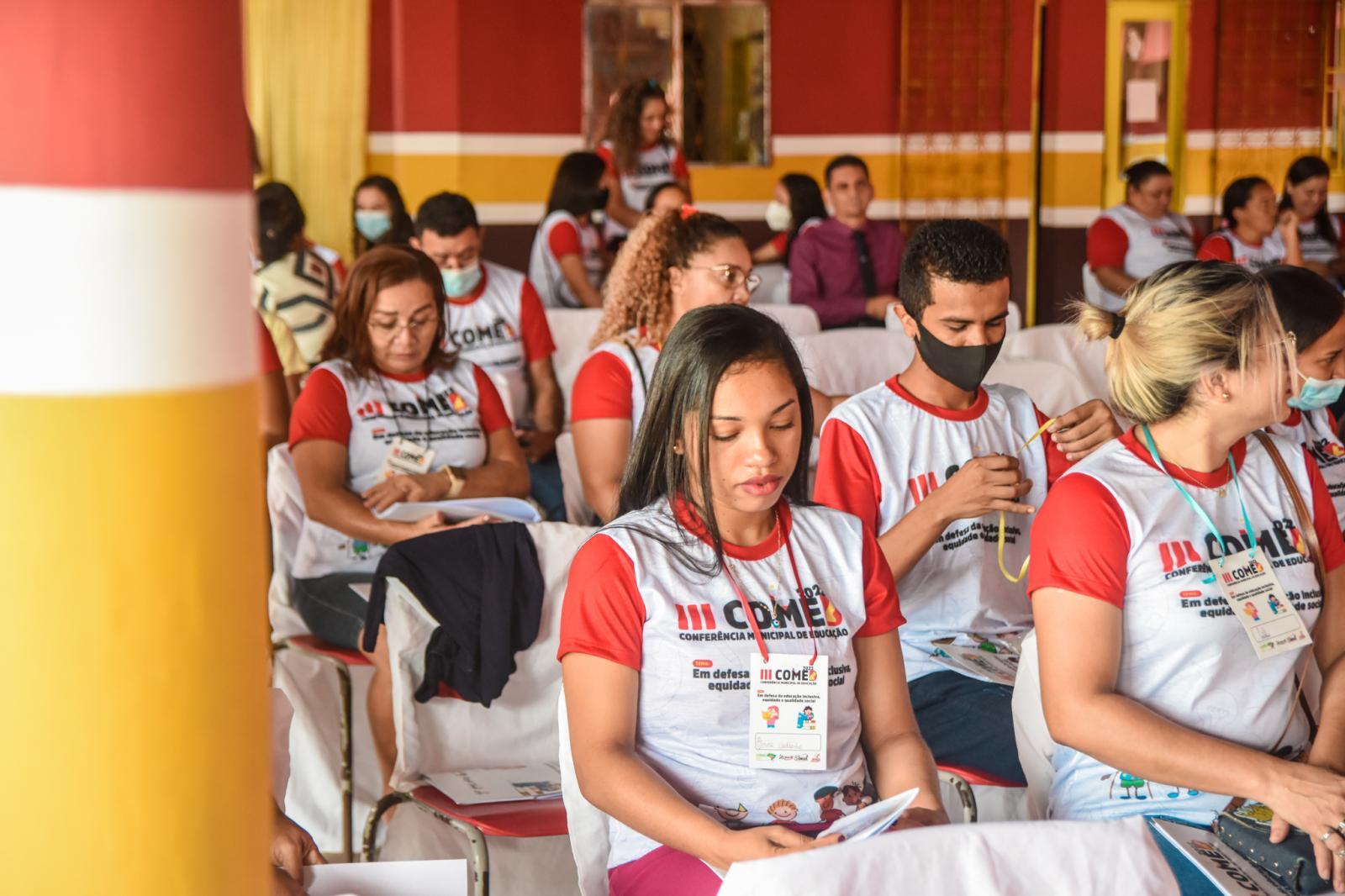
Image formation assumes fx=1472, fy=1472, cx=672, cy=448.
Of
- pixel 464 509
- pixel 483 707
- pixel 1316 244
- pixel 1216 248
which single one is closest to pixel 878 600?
pixel 483 707

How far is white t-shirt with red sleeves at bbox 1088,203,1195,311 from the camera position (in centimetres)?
815

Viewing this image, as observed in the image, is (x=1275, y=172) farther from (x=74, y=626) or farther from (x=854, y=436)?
(x=74, y=626)

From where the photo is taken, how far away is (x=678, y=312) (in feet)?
12.4

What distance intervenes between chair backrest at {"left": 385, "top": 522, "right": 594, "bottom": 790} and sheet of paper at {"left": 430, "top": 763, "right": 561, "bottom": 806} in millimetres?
28

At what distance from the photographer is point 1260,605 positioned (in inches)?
88.7

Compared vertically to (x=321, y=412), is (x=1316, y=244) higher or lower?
higher

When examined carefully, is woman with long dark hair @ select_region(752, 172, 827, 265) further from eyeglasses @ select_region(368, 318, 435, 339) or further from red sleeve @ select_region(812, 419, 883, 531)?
red sleeve @ select_region(812, 419, 883, 531)

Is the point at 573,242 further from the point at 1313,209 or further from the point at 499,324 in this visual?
the point at 1313,209

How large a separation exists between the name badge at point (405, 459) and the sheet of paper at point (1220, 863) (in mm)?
2345

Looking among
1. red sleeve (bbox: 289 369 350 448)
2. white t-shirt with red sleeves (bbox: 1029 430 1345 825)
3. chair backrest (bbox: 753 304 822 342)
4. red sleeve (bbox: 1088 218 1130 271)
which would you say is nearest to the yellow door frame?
red sleeve (bbox: 1088 218 1130 271)

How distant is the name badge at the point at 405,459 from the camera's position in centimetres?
397

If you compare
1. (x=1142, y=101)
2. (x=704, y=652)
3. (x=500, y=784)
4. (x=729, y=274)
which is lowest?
(x=500, y=784)

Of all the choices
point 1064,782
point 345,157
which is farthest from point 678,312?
point 345,157

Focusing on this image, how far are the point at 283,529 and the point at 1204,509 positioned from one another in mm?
2479
